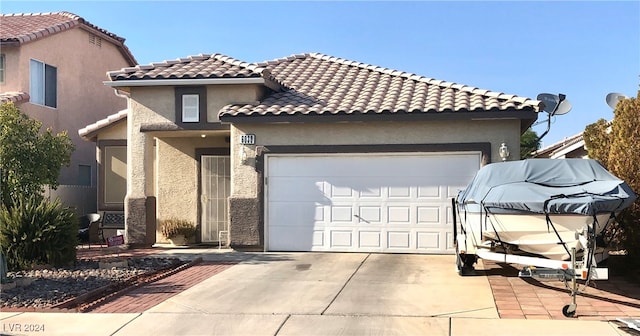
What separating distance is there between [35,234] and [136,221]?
378cm

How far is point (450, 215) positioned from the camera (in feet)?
44.8

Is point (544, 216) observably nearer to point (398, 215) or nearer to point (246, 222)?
point (398, 215)

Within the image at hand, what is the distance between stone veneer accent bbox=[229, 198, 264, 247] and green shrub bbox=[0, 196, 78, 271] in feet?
11.9

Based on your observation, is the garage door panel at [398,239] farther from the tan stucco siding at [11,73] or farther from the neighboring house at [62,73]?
the tan stucco siding at [11,73]

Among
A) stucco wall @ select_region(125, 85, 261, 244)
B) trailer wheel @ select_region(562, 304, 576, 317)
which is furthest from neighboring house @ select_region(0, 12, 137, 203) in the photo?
trailer wheel @ select_region(562, 304, 576, 317)

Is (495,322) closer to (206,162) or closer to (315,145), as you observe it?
(315,145)

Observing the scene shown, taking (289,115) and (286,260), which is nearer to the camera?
(286,260)

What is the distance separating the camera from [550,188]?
9523 millimetres

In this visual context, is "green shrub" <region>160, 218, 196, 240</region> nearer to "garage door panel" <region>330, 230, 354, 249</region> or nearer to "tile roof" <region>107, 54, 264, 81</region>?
"tile roof" <region>107, 54, 264, 81</region>

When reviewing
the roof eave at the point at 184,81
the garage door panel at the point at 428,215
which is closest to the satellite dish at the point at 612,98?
the garage door panel at the point at 428,215

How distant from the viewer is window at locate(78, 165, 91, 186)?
73.1ft

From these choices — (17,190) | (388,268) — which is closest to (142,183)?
(17,190)

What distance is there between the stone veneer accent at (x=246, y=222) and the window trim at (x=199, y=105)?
86.1 inches

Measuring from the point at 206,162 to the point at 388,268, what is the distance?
7010mm
